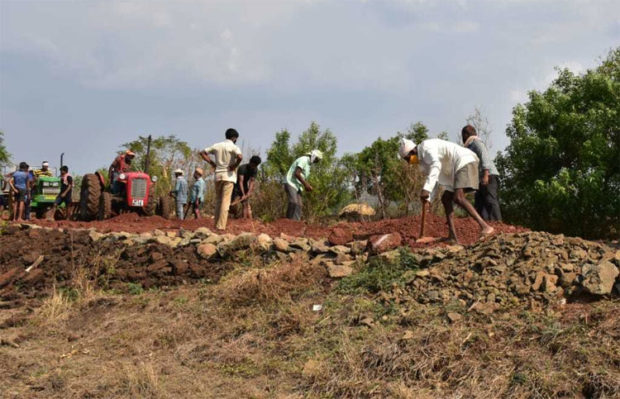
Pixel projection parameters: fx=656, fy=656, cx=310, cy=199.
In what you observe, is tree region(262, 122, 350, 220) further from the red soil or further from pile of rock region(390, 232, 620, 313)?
pile of rock region(390, 232, 620, 313)

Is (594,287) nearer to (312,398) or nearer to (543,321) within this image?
(543,321)

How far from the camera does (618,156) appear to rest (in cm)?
1198

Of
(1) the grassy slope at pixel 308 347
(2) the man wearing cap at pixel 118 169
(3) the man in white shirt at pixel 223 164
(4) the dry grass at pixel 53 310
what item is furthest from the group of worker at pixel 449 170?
(2) the man wearing cap at pixel 118 169

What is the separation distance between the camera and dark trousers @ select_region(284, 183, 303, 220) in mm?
10709

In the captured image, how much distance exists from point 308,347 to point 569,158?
30.9ft

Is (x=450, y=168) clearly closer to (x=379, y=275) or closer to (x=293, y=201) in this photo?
(x=379, y=275)

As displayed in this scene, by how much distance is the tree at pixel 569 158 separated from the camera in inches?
467

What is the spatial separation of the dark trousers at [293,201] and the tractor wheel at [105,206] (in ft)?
15.2

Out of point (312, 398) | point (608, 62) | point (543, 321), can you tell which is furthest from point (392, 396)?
point (608, 62)

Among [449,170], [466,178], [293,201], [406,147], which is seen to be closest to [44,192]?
[293,201]

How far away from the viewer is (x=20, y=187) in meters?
14.6

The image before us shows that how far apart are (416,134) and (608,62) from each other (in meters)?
5.18

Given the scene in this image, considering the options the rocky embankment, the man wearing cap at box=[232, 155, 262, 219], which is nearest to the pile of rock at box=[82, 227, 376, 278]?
the rocky embankment

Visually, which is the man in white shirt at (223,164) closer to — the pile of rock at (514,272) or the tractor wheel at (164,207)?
the pile of rock at (514,272)
